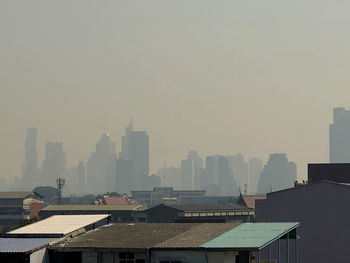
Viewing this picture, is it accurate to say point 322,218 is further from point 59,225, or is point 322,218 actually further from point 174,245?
point 174,245

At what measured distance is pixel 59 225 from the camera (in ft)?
183

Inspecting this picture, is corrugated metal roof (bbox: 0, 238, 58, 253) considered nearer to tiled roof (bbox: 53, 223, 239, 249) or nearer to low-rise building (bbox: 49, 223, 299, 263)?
low-rise building (bbox: 49, 223, 299, 263)

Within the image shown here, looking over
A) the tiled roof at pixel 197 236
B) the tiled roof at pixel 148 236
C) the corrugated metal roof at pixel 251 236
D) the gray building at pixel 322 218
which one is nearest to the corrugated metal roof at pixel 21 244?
the tiled roof at pixel 148 236

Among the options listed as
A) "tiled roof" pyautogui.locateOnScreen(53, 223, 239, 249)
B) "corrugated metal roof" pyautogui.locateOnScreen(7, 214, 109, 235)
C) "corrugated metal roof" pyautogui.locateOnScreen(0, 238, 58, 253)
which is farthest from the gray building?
"corrugated metal roof" pyautogui.locateOnScreen(0, 238, 58, 253)

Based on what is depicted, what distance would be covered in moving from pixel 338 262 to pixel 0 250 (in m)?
43.1

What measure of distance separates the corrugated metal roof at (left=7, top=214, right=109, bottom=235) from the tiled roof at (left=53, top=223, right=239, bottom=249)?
32.2 inches

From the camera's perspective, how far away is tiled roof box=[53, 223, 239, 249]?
5012 cm

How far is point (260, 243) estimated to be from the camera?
46969 millimetres

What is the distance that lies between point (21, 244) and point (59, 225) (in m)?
5.33

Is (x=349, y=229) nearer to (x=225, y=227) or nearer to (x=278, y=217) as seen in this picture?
(x=278, y=217)

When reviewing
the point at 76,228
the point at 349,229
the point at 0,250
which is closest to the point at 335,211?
the point at 349,229

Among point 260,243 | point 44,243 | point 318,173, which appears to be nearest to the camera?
point 260,243

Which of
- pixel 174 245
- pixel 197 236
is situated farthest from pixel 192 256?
pixel 197 236

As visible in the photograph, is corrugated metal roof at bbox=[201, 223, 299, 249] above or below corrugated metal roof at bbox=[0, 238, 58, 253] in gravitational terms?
above
